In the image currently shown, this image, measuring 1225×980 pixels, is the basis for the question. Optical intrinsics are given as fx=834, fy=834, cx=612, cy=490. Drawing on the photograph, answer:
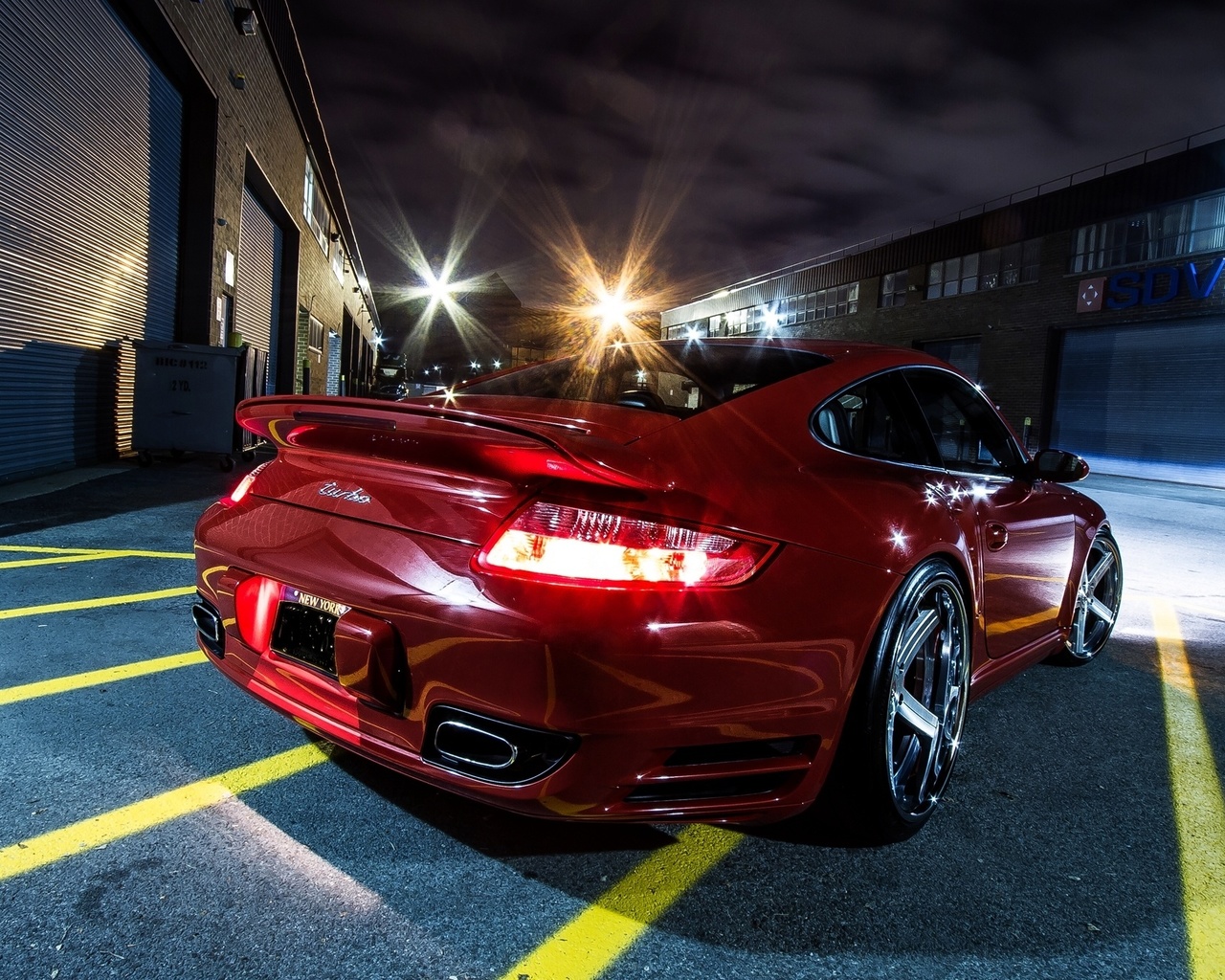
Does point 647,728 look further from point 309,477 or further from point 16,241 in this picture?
point 16,241

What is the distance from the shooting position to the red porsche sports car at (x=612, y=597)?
5.55ft

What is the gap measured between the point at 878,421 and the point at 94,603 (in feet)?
12.3

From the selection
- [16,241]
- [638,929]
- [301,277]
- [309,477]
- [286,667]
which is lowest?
[638,929]

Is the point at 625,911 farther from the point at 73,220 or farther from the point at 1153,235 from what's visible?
the point at 1153,235

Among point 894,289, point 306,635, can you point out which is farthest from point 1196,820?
point 894,289

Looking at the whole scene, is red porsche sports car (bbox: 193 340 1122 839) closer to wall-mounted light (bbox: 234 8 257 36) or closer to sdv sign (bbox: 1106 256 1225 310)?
wall-mounted light (bbox: 234 8 257 36)

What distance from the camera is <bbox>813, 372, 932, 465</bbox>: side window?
2.41m

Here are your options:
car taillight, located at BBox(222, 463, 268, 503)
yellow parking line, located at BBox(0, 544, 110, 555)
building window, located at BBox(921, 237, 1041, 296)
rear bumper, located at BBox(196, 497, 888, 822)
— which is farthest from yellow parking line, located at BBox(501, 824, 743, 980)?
building window, located at BBox(921, 237, 1041, 296)

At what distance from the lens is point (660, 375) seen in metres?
2.77

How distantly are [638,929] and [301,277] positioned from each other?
22.8 meters

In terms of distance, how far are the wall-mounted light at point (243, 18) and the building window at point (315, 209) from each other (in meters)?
9.37

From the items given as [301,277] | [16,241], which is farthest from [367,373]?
[16,241]

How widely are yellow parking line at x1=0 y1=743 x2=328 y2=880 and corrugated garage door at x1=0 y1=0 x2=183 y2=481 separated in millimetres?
6905

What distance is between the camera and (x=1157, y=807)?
251 centimetres
